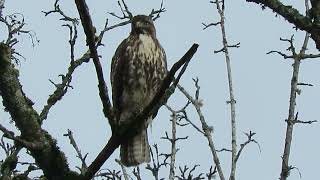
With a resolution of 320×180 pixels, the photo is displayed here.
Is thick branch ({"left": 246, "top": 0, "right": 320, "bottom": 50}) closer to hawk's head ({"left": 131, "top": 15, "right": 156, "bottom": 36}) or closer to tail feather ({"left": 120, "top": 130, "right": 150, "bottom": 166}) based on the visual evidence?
tail feather ({"left": 120, "top": 130, "right": 150, "bottom": 166})

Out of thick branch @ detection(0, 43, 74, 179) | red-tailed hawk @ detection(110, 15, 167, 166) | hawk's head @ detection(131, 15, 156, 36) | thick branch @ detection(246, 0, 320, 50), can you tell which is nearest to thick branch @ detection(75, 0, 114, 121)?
thick branch @ detection(0, 43, 74, 179)

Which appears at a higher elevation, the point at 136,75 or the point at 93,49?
the point at 136,75

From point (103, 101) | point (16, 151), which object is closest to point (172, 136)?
point (16, 151)

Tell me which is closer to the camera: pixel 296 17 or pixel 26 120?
pixel 26 120

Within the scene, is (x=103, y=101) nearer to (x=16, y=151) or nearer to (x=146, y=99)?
(x=16, y=151)

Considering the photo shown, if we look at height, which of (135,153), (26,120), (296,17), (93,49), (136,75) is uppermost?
(136,75)

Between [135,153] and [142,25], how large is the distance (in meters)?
1.55

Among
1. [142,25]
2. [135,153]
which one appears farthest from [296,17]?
[142,25]

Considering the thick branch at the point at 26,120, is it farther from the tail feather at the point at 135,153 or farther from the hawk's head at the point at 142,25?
the hawk's head at the point at 142,25

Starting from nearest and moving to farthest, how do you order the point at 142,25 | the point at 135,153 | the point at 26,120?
the point at 26,120
the point at 135,153
the point at 142,25

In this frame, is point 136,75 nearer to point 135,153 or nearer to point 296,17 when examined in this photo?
point 135,153

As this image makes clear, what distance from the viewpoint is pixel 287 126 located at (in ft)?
15.2

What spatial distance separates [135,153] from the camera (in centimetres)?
580

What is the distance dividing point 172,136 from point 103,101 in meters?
2.65
